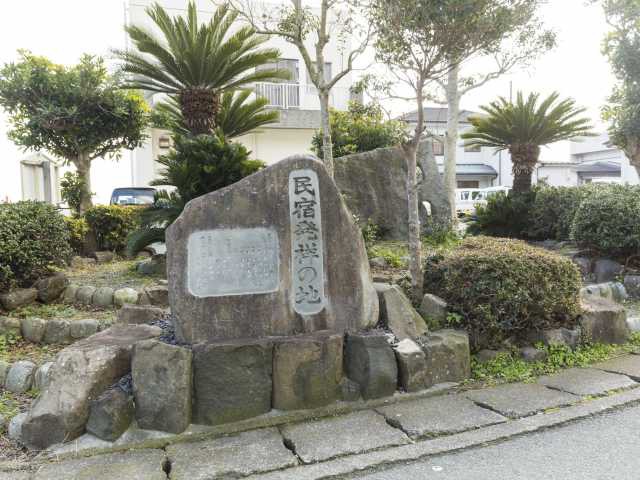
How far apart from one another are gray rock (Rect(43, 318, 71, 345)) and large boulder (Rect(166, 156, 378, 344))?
209cm

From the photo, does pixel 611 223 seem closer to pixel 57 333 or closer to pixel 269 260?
pixel 269 260

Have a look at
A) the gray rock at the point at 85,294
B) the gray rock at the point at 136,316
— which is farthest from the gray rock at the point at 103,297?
the gray rock at the point at 136,316

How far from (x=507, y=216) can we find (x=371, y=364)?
7.59 meters

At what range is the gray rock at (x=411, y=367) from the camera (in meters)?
4.26

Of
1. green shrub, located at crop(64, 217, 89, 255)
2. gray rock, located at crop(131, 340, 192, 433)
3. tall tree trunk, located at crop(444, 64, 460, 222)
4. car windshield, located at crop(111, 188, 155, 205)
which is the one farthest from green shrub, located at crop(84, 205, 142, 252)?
tall tree trunk, located at crop(444, 64, 460, 222)

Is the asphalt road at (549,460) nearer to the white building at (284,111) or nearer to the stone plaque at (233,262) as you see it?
the stone plaque at (233,262)

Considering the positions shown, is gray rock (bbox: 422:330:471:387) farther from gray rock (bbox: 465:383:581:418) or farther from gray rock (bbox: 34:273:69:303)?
gray rock (bbox: 34:273:69:303)

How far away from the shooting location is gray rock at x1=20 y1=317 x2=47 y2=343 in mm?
5426

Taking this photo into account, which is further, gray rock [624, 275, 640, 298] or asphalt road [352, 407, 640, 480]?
gray rock [624, 275, 640, 298]

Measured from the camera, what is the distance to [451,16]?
4895 mm

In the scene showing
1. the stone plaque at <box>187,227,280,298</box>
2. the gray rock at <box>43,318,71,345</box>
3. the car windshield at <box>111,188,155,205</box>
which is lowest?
the gray rock at <box>43,318,71,345</box>

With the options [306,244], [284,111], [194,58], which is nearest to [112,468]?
[306,244]

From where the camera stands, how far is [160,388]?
3678mm

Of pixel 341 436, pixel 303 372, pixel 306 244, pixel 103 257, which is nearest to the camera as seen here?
pixel 341 436
